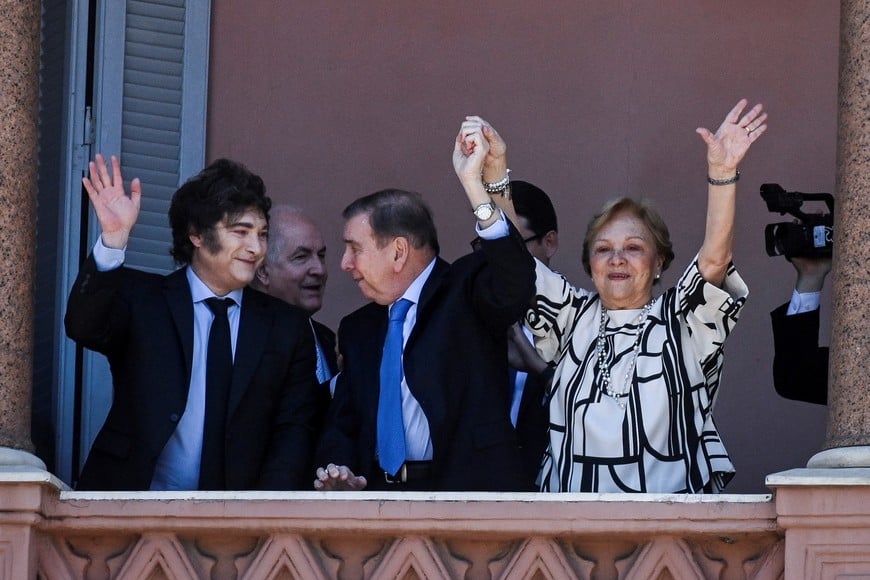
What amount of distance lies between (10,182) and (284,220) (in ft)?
4.43

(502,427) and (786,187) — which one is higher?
(786,187)

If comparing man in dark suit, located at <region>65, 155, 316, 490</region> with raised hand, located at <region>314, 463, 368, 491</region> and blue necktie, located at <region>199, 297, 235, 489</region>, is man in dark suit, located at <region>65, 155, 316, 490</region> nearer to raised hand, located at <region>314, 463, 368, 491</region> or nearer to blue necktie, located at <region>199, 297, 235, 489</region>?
blue necktie, located at <region>199, 297, 235, 489</region>

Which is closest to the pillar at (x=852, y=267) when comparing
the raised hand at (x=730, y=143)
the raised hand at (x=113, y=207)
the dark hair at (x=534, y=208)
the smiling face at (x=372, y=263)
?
the raised hand at (x=730, y=143)

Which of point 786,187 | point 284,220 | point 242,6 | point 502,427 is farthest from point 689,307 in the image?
point 242,6

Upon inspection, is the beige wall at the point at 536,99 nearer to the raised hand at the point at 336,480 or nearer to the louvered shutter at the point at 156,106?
the louvered shutter at the point at 156,106

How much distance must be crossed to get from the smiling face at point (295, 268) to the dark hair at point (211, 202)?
561 mm

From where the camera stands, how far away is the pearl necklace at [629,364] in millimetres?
6832

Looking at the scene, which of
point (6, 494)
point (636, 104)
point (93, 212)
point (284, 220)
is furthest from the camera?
point (636, 104)

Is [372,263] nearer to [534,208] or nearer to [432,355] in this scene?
[432,355]

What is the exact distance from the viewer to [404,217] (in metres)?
7.34

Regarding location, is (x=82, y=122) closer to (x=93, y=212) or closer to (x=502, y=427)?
(x=93, y=212)

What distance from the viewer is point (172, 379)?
7039 mm

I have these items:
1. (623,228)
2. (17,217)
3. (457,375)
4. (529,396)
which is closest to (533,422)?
(529,396)

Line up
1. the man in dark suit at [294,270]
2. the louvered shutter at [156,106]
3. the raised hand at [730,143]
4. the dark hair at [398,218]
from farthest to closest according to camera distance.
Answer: the louvered shutter at [156,106], the man in dark suit at [294,270], the dark hair at [398,218], the raised hand at [730,143]
